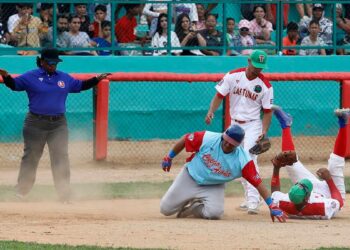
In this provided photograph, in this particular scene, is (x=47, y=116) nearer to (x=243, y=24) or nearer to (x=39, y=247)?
(x=39, y=247)

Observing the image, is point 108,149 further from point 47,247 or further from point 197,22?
point 47,247

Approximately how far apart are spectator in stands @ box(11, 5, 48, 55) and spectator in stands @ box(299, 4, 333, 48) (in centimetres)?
476

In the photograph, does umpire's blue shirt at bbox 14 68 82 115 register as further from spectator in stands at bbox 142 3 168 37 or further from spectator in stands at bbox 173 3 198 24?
spectator in stands at bbox 173 3 198 24

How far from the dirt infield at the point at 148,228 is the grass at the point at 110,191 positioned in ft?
1.19

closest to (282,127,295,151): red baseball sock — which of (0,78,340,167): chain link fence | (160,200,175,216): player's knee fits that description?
(160,200,175,216): player's knee

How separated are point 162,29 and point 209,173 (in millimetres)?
7341

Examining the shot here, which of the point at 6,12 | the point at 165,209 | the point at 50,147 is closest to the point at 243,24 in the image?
the point at 6,12

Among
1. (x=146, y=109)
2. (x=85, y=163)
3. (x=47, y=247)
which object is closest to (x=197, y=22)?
(x=146, y=109)

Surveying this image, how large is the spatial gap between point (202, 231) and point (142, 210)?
2206mm

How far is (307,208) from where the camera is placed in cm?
1237

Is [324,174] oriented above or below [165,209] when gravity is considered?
above

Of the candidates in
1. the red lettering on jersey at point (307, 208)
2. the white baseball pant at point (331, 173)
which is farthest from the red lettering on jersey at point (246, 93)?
the red lettering on jersey at point (307, 208)

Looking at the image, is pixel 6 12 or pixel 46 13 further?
pixel 46 13

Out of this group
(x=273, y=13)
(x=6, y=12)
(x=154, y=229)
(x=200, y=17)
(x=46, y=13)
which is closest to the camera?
(x=154, y=229)
